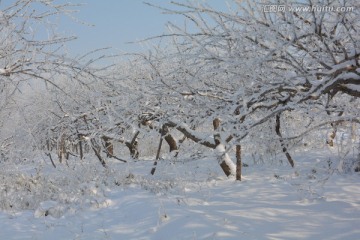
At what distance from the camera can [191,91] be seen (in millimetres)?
4426

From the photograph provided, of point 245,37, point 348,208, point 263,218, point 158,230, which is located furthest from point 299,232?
point 245,37

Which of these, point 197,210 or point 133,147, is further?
point 133,147

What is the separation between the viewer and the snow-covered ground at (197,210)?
16.0 feet

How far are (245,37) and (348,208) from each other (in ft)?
11.7

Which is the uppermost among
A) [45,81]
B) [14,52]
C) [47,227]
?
[14,52]

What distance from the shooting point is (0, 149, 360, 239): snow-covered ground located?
192 inches

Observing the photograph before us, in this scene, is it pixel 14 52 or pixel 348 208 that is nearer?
pixel 14 52

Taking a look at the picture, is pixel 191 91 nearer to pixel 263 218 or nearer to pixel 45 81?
pixel 45 81

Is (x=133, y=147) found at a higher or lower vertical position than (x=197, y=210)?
higher

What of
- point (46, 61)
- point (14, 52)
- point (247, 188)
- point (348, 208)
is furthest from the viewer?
point (247, 188)

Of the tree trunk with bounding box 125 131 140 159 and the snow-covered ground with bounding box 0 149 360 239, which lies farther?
the tree trunk with bounding box 125 131 140 159

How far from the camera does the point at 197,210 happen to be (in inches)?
231

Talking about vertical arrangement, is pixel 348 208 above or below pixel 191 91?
below

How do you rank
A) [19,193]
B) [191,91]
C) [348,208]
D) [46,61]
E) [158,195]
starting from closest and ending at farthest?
[46,61], [191,91], [348,208], [158,195], [19,193]
